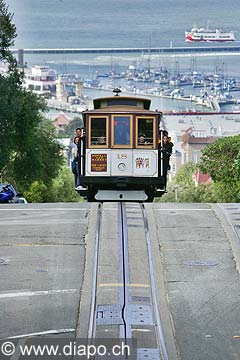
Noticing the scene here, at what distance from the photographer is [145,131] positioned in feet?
72.2

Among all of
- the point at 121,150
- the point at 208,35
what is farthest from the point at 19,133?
the point at 208,35

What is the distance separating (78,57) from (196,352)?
610 ft

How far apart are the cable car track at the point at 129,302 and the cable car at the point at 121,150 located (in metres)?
5.77

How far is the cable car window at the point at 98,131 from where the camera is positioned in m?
22.0

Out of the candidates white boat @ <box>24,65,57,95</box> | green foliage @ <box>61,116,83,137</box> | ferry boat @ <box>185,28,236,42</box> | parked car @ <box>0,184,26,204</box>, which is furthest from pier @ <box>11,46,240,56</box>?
parked car @ <box>0,184,26,204</box>

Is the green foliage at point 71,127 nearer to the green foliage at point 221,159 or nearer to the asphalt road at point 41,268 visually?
the green foliage at point 221,159

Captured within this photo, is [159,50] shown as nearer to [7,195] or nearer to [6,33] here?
[6,33]

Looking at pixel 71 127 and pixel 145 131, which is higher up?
pixel 145 131

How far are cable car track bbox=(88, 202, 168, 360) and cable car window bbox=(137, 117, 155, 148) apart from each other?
5821mm

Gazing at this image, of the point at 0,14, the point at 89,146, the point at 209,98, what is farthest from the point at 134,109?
the point at 209,98

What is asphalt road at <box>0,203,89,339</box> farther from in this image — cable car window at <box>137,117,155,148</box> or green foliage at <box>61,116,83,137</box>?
green foliage at <box>61,116,83,137</box>

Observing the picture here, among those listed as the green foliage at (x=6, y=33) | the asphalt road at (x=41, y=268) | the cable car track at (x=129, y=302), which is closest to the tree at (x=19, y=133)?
the green foliage at (x=6, y=33)

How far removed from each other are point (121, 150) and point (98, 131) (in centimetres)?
62

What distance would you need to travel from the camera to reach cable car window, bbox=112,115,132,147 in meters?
21.9
